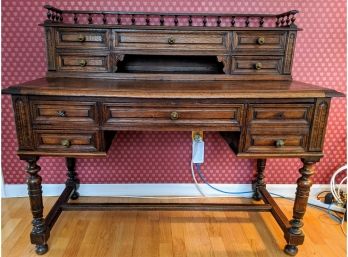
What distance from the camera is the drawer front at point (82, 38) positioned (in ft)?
4.76

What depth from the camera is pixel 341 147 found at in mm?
1863

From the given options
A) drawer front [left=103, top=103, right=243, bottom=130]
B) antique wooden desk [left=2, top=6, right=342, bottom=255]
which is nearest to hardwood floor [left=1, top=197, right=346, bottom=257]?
antique wooden desk [left=2, top=6, right=342, bottom=255]

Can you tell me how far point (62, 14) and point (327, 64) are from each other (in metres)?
1.61

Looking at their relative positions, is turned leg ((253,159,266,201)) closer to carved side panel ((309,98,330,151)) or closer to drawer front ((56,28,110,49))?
carved side panel ((309,98,330,151))

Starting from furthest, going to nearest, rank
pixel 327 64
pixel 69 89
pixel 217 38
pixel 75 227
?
pixel 327 64
pixel 75 227
pixel 217 38
pixel 69 89

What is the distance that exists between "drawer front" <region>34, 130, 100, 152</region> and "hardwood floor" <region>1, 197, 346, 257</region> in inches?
22.6

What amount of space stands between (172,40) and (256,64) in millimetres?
Answer: 475

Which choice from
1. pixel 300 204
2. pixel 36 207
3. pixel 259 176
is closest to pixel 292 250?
pixel 300 204

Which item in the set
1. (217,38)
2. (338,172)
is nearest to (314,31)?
(217,38)

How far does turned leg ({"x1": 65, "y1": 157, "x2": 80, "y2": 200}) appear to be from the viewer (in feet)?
5.84

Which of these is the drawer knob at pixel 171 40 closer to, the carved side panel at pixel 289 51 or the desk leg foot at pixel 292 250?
the carved side panel at pixel 289 51

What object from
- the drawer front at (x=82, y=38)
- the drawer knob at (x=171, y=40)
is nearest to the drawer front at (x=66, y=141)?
the drawer front at (x=82, y=38)

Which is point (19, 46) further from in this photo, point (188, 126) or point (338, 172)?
point (338, 172)

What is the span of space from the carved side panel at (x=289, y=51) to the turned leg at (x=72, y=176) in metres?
1.40
